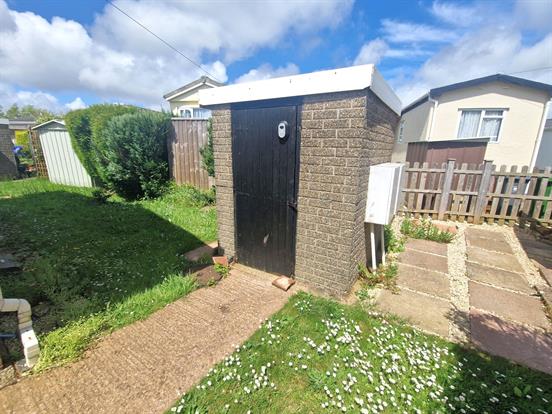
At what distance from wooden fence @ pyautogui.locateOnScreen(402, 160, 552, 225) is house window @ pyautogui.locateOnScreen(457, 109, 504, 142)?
20.4ft

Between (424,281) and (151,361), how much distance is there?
3.80m

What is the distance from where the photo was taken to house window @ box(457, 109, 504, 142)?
36.0 feet

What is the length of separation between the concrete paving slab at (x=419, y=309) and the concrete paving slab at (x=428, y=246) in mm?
1756

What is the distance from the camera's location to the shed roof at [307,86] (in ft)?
8.56

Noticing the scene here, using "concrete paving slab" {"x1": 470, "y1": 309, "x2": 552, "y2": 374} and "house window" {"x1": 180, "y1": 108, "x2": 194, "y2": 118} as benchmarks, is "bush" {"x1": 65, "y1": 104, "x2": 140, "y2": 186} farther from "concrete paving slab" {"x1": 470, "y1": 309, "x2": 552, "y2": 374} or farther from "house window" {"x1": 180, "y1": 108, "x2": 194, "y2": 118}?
"concrete paving slab" {"x1": 470, "y1": 309, "x2": 552, "y2": 374}

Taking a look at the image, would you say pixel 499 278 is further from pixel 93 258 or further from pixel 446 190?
pixel 93 258

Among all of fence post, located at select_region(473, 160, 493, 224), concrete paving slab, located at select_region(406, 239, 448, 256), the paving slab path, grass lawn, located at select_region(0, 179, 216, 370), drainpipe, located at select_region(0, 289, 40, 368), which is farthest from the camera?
fence post, located at select_region(473, 160, 493, 224)

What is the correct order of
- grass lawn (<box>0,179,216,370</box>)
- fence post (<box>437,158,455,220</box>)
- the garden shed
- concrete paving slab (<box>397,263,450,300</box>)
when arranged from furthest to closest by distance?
the garden shed, fence post (<box>437,158,455,220</box>), concrete paving slab (<box>397,263,450,300</box>), grass lawn (<box>0,179,216,370</box>)

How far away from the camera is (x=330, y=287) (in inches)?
131

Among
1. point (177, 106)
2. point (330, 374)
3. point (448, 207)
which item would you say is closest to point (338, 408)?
point (330, 374)

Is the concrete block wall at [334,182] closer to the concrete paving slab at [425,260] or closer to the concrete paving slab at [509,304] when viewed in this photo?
the concrete paving slab at [425,260]

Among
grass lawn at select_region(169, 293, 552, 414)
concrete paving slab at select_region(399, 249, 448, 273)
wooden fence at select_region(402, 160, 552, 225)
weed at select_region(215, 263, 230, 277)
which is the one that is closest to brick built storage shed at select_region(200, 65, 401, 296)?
weed at select_region(215, 263, 230, 277)

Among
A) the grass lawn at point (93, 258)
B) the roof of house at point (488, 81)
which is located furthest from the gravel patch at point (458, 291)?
the roof of house at point (488, 81)

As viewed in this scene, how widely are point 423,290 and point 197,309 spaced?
3182 mm
